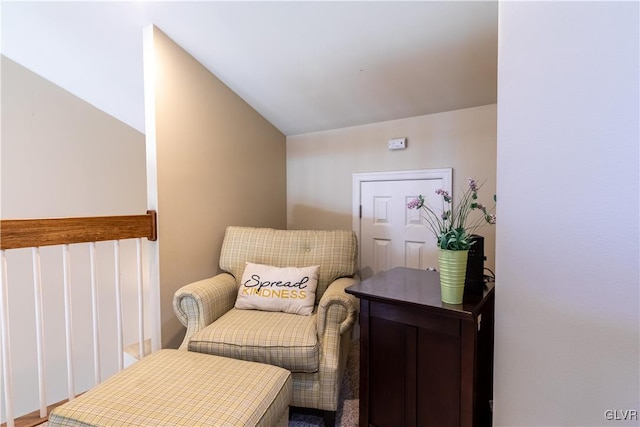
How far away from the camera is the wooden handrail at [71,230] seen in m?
1.34

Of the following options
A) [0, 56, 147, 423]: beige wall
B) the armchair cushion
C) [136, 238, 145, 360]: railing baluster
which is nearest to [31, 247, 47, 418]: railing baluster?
[136, 238, 145, 360]: railing baluster

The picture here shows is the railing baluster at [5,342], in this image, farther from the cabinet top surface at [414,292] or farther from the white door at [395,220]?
the white door at [395,220]

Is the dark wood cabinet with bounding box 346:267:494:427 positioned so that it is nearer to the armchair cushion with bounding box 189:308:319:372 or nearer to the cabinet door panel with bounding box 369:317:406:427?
the cabinet door panel with bounding box 369:317:406:427

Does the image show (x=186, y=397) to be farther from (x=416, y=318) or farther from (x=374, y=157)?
(x=374, y=157)

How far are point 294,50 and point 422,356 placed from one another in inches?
70.5

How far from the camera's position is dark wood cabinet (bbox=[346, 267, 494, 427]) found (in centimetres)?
112

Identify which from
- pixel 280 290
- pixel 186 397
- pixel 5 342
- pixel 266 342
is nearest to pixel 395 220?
pixel 280 290

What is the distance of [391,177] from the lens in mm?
2459

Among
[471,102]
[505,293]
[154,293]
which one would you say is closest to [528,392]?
[505,293]

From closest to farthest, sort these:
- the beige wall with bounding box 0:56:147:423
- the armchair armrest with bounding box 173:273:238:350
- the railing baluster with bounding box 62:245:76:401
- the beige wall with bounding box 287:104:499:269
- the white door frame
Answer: the railing baluster with bounding box 62:245:76:401 < the armchair armrest with bounding box 173:273:238:350 < the beige wall with bounding box 287:104:499:269 < the white door frame < the beige wall with bounding box 0:56:147:423

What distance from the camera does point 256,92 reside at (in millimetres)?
2418

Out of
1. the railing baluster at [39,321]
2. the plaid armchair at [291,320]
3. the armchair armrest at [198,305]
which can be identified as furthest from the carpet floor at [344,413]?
the railing baluster at [39,321]

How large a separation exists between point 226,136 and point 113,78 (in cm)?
96

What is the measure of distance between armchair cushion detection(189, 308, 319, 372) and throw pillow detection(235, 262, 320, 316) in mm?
168
